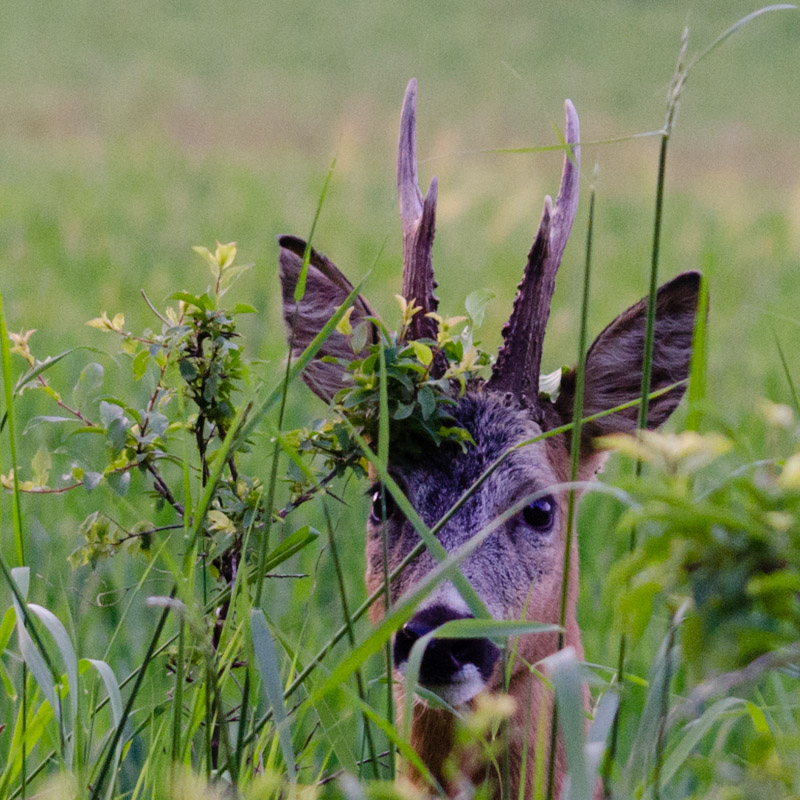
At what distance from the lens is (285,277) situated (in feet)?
9.51

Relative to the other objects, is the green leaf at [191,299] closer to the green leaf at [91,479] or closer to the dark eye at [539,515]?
the green leaf at [91,479]

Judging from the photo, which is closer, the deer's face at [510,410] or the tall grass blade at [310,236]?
the tall grass blade at [310,236]

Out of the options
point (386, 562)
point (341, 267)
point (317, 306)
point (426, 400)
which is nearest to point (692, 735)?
point (386, 562)

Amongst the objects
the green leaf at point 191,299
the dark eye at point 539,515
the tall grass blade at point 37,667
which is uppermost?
the green leaf at point 191,299

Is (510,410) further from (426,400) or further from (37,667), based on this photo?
(37,667)

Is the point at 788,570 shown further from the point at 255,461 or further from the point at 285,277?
the point at 255,461

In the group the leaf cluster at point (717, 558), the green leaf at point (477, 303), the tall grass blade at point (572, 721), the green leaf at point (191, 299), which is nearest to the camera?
the leaf cluster at point (717, 558)

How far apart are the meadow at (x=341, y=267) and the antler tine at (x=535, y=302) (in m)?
0.10

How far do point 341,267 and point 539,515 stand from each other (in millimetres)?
6724

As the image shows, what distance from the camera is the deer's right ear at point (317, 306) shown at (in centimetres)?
276

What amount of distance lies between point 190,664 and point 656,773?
1.08 m

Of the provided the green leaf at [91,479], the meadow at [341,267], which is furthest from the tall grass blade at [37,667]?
the green leaf at [91,479]

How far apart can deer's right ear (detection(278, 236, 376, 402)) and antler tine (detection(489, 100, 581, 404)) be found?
0.34 m

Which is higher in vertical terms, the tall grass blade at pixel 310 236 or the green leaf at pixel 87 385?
the tall grass blade at pixel 310 236
